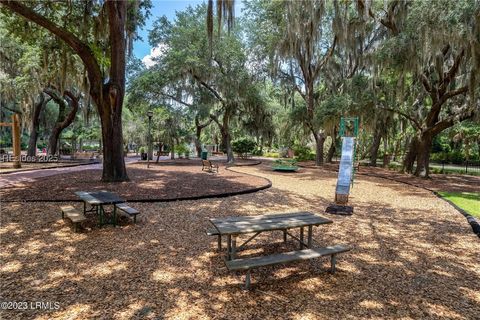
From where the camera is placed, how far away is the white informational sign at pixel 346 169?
23.7 ft

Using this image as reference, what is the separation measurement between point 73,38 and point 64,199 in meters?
4.88

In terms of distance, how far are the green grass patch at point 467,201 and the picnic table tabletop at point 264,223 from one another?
5263 millimetres

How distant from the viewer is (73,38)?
851 cm

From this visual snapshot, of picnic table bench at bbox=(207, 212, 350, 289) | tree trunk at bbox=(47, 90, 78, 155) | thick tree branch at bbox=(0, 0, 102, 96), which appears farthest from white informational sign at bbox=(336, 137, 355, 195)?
tree trunk at bbox=(47, 90, 78, 155)

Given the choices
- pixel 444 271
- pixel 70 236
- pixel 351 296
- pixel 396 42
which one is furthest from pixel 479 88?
pixel 70 236

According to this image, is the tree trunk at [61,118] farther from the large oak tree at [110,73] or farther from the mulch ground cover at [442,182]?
the mulch ground cover at [442,182]

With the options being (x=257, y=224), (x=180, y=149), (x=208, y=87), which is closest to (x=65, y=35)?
(x=257, y=224)

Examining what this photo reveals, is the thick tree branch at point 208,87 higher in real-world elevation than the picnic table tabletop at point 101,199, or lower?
higher

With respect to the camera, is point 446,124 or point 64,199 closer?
point 64,199

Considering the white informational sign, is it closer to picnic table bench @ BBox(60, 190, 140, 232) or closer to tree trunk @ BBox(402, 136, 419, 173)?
picnic table bench @ BBox(60, 190, 140, 232)

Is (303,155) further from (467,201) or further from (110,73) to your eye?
(110,73)

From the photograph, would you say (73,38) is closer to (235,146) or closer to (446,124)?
(446,124)

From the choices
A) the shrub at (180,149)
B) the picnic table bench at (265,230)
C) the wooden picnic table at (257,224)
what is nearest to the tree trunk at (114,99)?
the picnic table bench at (265,230)

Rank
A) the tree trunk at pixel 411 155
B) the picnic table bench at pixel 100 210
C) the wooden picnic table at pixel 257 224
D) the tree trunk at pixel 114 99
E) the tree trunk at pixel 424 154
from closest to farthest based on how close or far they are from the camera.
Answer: the wooden picnic table at pixel 257 224 → the picnic table bench at pixel 100 210 → the tree trunk at pixel 114 99 → the tree trunk at pixel 424 154 → the tree trunk at pixel 411 155
